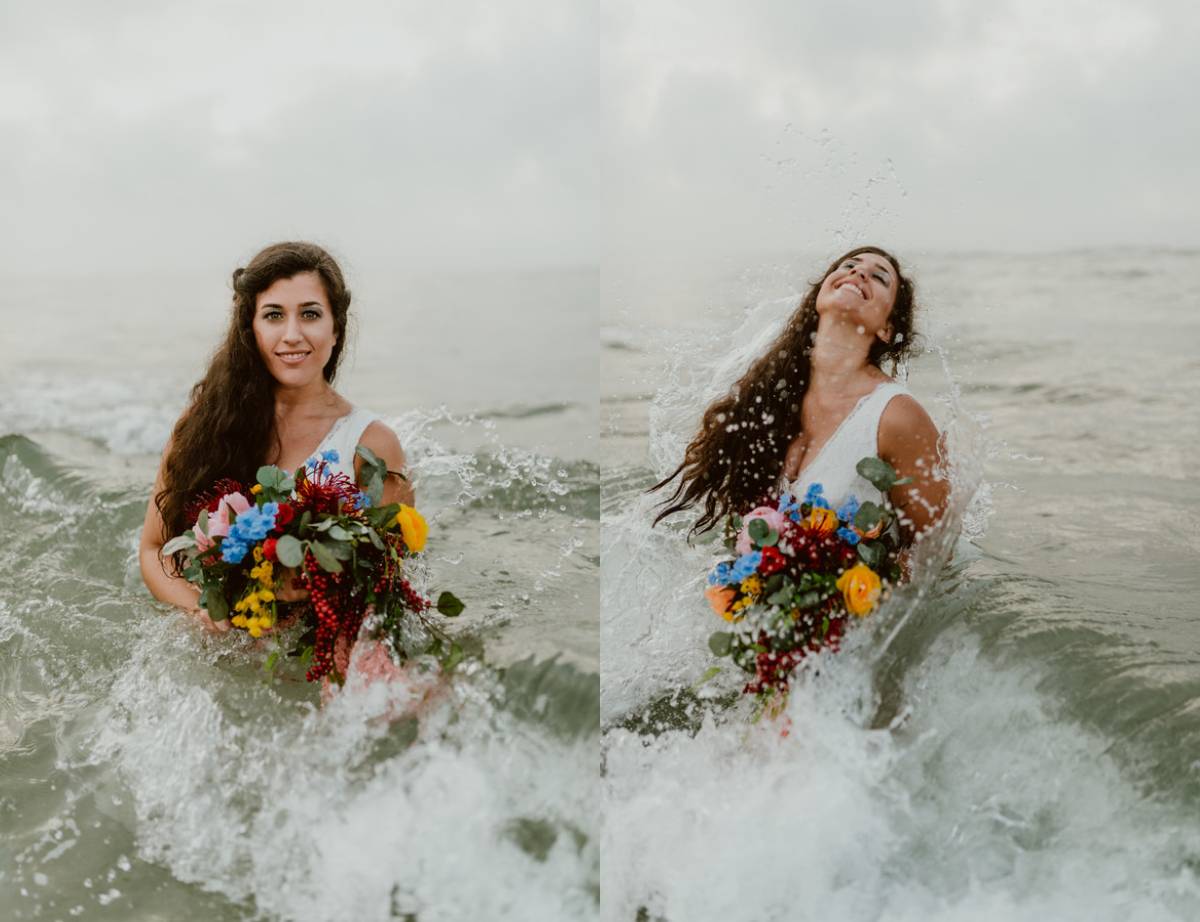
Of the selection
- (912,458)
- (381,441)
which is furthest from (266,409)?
(912,458)

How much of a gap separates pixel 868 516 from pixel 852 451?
1.06ft

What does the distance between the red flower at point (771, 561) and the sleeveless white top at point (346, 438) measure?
1272 millimetres

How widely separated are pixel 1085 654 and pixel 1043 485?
3258 mm

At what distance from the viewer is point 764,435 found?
402cm

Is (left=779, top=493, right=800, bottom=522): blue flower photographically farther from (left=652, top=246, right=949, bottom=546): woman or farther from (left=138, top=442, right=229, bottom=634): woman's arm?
(left=138, top=442, right=229, bottom=634): woman's arm

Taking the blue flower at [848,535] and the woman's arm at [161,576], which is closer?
the blue flower at [848,535]


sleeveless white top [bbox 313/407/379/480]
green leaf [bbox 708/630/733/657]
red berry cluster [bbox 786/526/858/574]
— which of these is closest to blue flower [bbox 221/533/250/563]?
sleeveless white top [bbox 313/407/379/480]

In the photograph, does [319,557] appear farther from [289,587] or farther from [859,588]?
[859,588]

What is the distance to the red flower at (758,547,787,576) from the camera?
3.30 meters

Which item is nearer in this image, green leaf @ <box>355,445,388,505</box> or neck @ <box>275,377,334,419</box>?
green leaf @ <box>355,445,388,505</box>

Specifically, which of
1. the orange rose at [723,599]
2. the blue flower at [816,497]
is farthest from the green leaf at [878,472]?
the orange rose at [723,599]

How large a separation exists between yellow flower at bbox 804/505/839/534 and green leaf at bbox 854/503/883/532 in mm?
66

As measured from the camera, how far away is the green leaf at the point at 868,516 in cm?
334

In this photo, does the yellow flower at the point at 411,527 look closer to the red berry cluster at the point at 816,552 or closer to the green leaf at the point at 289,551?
the green leaf at the point at 289,551
